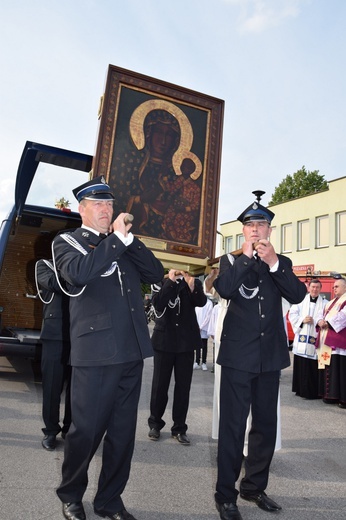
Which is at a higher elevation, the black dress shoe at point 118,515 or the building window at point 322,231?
the building window at point 322,231

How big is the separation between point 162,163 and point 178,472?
2.64m

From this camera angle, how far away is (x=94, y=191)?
3.11 meters

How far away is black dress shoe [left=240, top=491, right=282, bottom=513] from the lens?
3265mm

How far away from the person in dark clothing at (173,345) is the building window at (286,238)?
81.1 ft

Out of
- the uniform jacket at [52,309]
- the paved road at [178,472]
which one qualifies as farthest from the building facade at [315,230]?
the uniform jacket at [52,309]

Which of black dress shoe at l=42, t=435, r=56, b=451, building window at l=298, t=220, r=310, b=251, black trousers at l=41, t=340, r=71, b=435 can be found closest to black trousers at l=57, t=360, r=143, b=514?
black dress shoe at l=42, t=435, r=56, b=451

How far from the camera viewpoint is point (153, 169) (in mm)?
3666

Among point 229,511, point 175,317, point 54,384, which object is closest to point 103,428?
point 229,511

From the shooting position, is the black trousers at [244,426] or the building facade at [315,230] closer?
the black trousers at [244,426]

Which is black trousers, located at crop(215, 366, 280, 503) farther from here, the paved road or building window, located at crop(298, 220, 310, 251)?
building window, located at crop(298, 220, 310, 251)

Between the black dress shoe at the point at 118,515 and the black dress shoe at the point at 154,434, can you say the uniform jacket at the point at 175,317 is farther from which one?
the black dress shoe at the point at 118,515

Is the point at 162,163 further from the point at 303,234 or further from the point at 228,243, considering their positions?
the point at 228,243

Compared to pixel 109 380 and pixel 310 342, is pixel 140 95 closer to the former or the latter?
pixel 109 380

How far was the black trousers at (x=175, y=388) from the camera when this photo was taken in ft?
16.6
